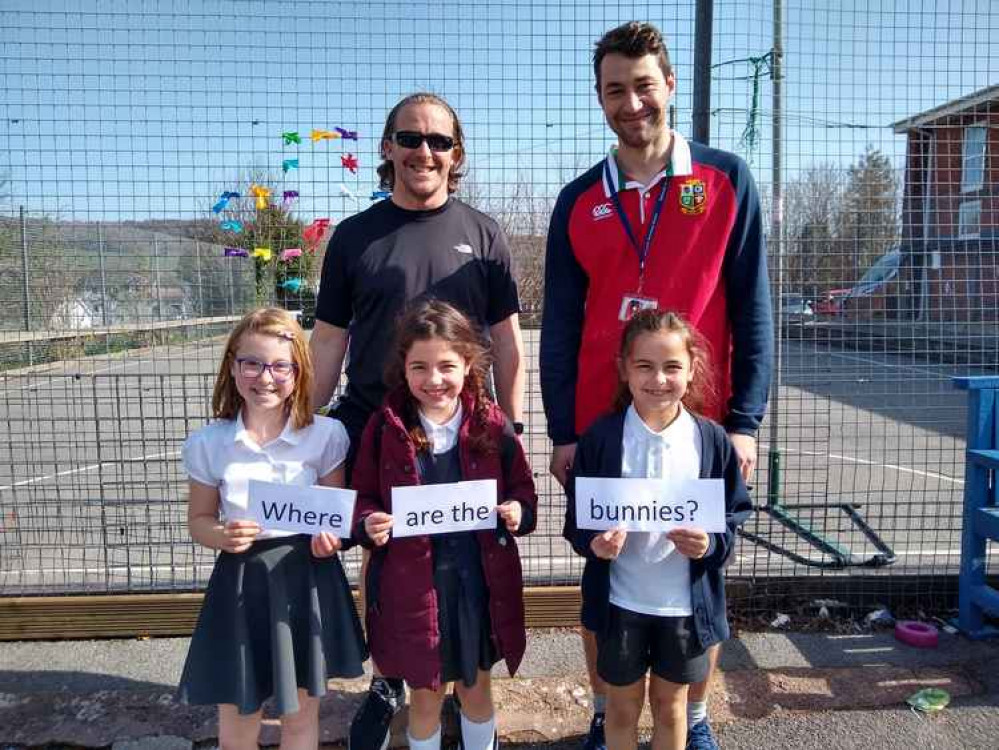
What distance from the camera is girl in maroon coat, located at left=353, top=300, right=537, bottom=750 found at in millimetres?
2260

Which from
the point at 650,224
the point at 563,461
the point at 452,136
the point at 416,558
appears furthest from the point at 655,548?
the point at 452,136

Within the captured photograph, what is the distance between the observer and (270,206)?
3844 millimetres

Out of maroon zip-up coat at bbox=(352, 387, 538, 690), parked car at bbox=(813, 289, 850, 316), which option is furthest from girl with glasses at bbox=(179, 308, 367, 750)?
parked car at bbox=(813, 289, 850, 316)

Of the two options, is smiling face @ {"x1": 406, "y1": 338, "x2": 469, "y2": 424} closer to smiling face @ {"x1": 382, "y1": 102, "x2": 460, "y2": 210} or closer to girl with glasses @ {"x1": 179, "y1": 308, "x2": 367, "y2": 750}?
girl with glasses @ {"x1": 179, "y1": 308, "x2": 367, "y2": 750}

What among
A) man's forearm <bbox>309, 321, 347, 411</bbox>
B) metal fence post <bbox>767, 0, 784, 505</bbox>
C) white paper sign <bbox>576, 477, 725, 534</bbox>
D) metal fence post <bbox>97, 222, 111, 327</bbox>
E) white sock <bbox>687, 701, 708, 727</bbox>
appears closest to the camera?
white paper sign <bbox>576, 477, 725, 534</bbox>

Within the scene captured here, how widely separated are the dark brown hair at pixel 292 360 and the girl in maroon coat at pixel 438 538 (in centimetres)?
23

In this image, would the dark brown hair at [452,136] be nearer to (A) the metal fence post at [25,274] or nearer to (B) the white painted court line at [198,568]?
(B) the white painted court line at [198,568]

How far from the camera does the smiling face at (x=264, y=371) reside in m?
2.28

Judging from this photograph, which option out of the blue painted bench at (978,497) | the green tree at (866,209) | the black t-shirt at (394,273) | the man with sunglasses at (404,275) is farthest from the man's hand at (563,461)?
the green tree at (866,209)

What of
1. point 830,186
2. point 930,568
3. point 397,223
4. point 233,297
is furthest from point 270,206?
point 930,568

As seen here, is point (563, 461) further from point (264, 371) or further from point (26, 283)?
point (26, 283)

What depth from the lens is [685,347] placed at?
2.22 m

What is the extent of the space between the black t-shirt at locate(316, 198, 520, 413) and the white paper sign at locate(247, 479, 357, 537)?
558mm

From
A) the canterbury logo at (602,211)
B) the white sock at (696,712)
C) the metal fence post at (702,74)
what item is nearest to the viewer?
the canterbury logo at (602,211)
